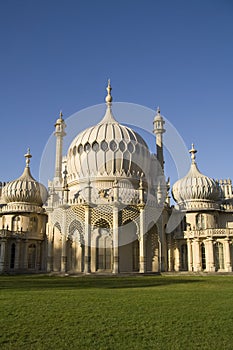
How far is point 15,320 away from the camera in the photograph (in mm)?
8281

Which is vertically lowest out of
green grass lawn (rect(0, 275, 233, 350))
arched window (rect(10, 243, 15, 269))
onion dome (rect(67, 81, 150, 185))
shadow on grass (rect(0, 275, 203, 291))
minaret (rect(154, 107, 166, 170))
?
shadow on grass (rect(0, 275, 203, 291))

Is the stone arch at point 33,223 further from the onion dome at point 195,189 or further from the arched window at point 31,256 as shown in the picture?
the onion dome at point 195,189

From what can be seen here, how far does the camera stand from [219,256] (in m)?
38.9

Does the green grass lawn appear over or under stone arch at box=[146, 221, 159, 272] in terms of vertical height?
under

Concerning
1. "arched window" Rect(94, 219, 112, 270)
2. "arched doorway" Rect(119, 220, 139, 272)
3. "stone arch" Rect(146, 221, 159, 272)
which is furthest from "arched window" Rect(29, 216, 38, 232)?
"stone arch" Rect(146, 221, 159, 272)

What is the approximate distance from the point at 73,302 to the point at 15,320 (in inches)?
134

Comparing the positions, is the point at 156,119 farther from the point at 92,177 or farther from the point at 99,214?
the point at 99,214

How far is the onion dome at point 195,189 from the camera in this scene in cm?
4541

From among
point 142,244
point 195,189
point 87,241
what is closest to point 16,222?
point 87,241

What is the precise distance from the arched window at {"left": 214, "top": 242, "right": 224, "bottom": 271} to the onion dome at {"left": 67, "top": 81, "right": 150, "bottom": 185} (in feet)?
39.8

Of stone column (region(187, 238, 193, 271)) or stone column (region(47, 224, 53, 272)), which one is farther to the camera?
stone column (region(187, 238, 193, 271))

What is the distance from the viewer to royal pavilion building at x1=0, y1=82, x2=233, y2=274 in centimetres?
3478

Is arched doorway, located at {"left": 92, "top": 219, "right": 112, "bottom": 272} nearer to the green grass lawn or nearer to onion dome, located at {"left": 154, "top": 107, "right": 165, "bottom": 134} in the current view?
onion dome, located at {"left": 154, "top": 107, "right": 165, "bottom": 134}

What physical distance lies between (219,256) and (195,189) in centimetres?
977
